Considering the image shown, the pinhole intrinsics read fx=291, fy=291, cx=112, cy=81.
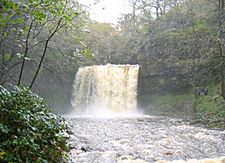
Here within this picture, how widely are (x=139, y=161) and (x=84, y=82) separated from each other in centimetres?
1817

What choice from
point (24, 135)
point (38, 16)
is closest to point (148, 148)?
point (24, 135)

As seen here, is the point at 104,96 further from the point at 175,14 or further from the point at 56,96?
the point at 175,14

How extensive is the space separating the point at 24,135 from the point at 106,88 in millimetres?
19660

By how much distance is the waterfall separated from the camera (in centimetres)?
2270

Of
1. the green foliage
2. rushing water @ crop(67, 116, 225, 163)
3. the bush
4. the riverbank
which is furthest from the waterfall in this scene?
the bush

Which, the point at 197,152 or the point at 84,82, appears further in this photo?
the point at 84,82

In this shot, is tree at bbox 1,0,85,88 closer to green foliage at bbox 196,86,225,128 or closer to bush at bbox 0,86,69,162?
bush at bbox 0,86,69,162

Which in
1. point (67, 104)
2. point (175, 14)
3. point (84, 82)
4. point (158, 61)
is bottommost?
point (67, 104)

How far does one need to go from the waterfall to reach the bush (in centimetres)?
1791

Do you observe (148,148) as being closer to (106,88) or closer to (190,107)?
(190,107)

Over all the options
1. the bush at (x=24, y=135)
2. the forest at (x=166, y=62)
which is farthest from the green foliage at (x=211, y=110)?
the bush at (x=24, y=135)

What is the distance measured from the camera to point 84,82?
79.0 ft

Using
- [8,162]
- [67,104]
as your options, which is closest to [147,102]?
[67,104]

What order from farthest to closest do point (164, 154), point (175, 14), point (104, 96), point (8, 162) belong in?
point (175, 14) → point (104, 96) → point (164, 154) → point (8, 162)
